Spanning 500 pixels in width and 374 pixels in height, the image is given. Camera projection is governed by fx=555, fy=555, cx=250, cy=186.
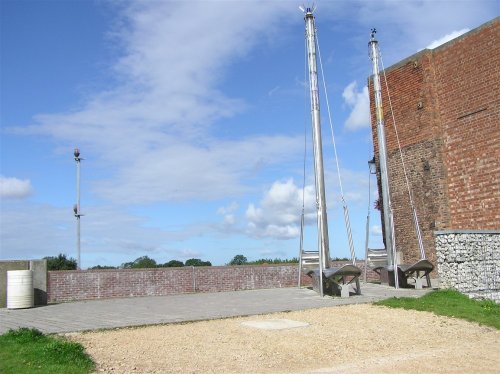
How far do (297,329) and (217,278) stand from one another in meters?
9.41

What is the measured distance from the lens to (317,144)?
17.1 metres

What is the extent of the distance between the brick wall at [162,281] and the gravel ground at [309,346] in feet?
24.6

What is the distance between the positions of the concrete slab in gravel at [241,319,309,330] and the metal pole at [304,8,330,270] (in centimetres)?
501

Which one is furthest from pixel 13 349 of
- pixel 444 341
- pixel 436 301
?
pixel 436 301

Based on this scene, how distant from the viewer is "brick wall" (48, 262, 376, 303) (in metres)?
17.1

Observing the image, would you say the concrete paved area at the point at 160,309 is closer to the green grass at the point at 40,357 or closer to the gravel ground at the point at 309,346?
the gravel ground at the point at 309,346

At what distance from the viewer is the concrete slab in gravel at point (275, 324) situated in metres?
10.3

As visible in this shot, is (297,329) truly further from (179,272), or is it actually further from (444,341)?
(179,272)

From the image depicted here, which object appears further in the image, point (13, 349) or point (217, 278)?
point (217, 278)

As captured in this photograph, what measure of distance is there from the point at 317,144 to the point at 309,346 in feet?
29.7

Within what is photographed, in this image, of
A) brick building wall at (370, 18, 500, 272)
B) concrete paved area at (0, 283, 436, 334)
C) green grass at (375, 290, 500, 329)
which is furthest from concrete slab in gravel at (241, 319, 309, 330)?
brick building wall at (370, 18, 500, 272)

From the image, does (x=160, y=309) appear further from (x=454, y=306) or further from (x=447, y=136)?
(x=447, y=136)

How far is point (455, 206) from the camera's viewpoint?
69.1ft

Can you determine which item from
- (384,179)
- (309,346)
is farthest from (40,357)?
(384,179)
